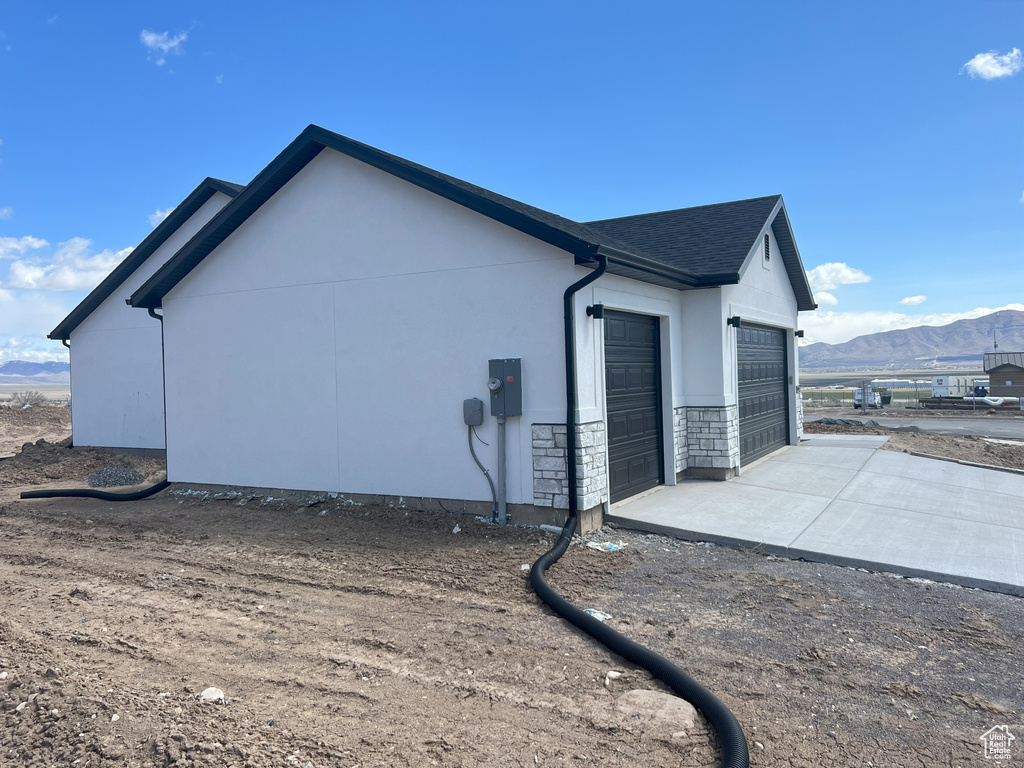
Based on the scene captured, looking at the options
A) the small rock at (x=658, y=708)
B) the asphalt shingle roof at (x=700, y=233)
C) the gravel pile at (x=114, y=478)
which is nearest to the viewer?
the small rock at (x=658, y=708)

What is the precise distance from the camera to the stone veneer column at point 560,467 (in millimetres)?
7781

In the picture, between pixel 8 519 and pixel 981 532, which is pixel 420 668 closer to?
pixel 981 532

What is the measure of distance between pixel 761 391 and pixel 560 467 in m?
7.32

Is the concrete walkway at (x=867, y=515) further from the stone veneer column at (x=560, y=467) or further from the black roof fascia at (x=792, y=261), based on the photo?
the black roof fascia at (x=792, y=261)

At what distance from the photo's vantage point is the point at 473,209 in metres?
8.27

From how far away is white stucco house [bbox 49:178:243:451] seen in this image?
16.3 m

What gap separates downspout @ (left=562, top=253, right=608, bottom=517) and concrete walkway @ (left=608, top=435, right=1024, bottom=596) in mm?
863

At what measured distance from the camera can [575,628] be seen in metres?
5.27

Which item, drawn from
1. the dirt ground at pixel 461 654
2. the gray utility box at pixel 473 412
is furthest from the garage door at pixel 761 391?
the gray utility box at pixel 473 412

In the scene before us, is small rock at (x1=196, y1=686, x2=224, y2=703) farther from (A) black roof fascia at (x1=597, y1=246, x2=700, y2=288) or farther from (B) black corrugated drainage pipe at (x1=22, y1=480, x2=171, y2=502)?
(B) black corrugated drainage pipe at (x1=22, y1=480, x2=171, y2=502)

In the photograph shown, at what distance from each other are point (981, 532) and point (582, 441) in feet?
15.8

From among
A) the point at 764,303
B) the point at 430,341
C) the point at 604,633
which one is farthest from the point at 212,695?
the point at 764,303

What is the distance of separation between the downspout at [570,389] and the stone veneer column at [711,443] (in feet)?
12.9

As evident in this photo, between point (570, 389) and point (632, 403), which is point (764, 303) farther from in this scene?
point (570, 389)
